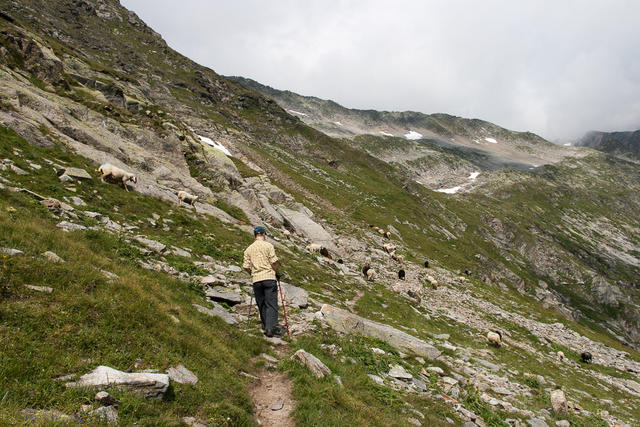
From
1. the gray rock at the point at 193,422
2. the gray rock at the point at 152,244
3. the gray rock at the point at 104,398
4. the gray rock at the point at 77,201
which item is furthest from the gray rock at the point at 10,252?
the gray rock at the point at 77,201

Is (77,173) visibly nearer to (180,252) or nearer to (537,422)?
(180,252)

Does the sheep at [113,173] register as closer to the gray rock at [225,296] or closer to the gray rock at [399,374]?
the gray rock at [225,296]

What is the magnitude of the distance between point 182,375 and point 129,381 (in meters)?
1.18

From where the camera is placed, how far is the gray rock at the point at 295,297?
14078 millimetres

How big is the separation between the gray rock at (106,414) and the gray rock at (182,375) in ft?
4.44

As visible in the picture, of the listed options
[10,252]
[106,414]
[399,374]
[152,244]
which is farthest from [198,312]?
[399,374]

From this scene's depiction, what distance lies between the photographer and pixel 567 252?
6088 inches

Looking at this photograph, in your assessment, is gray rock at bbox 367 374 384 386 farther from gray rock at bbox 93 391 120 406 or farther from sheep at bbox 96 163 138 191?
sheep at bbox 96 163 138 191

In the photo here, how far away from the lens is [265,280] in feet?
34.6

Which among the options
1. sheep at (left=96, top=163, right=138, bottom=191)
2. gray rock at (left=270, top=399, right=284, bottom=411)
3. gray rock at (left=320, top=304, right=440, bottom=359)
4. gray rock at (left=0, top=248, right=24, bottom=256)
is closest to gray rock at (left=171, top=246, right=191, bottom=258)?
gray rock at (left=0, top=248, right=24, bottom=256)

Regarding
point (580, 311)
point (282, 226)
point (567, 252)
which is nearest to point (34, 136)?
point (282, 226)

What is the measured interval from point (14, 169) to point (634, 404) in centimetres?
3796

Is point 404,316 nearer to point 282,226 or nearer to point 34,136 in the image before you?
point 282,226

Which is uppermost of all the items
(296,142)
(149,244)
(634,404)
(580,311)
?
(296,142)
